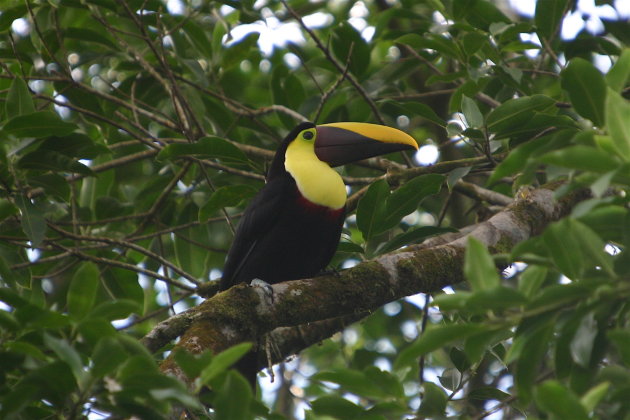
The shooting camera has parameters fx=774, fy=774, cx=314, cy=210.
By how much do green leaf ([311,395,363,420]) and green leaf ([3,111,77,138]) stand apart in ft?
5.27

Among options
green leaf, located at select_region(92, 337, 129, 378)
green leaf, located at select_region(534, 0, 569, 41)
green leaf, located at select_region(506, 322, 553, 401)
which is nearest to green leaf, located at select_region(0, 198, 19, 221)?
green leaf, located at select_region(92, 337, 129, 378)

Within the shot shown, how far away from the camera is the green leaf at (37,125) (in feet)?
10.4

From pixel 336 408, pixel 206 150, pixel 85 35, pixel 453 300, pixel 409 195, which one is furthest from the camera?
pixel 85 35

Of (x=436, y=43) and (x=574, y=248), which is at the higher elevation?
(x=574, y=248)

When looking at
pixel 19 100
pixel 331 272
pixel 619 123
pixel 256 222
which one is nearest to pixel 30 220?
pixel 19 100

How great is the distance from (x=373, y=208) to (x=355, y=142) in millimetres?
897

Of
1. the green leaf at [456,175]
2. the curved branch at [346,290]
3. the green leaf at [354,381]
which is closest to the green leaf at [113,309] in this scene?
the curved branch at [346,290]

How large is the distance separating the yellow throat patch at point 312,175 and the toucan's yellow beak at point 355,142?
0.06 meters

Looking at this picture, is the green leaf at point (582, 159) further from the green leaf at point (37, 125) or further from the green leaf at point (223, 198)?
the green leaf at point (223, 198)

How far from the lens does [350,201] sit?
4582 mm

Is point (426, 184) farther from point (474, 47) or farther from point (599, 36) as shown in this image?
point (599, 36)

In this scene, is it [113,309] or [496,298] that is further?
[113,309]

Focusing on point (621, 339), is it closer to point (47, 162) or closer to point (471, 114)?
point (471, 114)

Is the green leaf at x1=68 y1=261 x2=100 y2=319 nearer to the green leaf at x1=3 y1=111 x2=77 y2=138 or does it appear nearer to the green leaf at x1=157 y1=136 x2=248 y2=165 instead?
the green leaf at x1=3 y1=111 x2=77 y2=138
